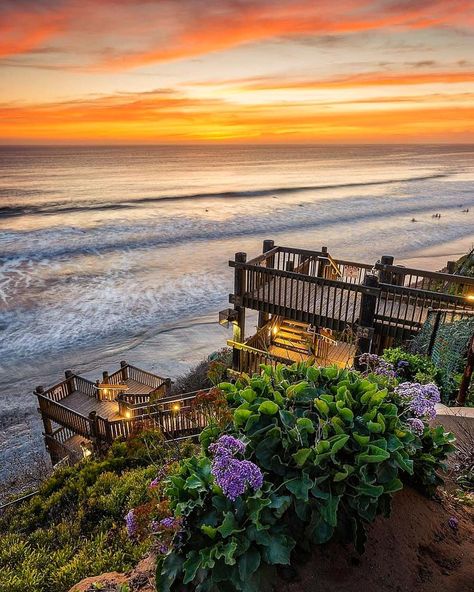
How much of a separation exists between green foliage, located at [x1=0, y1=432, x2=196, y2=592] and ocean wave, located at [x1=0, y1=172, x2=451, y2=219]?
2039 inches

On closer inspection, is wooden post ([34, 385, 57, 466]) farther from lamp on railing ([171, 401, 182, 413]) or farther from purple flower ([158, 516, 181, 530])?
purple flower ([158, 516, 181, 530])

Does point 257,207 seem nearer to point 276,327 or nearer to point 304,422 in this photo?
point 276,327

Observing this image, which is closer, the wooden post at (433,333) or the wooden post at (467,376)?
the wooden post at (467,376)

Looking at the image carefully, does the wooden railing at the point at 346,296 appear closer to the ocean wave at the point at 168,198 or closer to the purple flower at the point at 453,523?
the purple flower at the point at 453,523

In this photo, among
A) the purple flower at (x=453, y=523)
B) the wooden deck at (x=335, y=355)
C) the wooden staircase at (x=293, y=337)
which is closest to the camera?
the purple flower at (x=453, y=523)

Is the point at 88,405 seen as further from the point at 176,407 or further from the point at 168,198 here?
the point at 168,198

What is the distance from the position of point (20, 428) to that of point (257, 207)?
50227 mm

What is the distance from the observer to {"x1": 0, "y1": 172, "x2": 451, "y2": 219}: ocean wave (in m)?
54.7

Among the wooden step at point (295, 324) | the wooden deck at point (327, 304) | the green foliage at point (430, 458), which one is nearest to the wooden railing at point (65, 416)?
the wooden deck at point (327, 304)

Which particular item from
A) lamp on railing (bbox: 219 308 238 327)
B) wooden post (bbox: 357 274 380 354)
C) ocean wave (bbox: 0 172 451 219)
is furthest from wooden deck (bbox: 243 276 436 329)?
ocean wave (bbox: 0 172 451 219)

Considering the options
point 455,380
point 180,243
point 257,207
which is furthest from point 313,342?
point 257,207

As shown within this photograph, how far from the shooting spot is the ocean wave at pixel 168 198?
54.7 m

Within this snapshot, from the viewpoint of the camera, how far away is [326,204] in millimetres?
61156

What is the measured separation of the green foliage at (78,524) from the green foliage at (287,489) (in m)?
1.49
